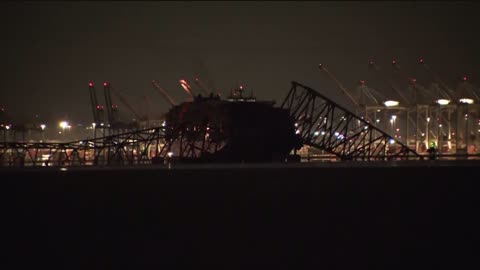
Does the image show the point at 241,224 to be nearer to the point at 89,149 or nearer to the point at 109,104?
the point at 89,149

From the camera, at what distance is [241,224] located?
16672mm

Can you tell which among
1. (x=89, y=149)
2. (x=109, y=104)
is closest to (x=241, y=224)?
(x=89, y=149)

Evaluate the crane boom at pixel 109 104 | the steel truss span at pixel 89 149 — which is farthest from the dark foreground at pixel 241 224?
the crane boom at pixel 109 104

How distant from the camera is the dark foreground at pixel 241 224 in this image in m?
13.8

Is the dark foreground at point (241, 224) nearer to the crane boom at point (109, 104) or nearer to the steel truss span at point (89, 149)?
the steel truss span at point (89, 149)

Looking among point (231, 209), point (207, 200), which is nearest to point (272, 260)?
point (231, 209)

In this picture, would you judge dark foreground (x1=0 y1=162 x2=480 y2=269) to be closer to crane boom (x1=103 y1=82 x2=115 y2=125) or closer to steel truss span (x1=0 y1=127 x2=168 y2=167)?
steel truss span (x1=0 y1=127 x2=168 y2=167)

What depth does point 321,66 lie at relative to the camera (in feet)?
586

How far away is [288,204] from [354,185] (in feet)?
19.0

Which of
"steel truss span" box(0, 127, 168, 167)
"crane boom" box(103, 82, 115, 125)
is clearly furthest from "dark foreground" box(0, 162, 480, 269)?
"crane boom" box(103, 82, 115, 125)

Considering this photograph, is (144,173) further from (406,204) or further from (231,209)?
(406,204)

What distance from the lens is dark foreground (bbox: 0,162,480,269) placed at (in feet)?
45.4

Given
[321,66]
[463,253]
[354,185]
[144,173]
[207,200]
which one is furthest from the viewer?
[321,66]

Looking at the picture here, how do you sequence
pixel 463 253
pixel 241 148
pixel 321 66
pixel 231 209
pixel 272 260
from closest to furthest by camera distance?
pixel 272 260, pixel 463 253, pixel 231 209, pixel 241 148, pixel 321 66
